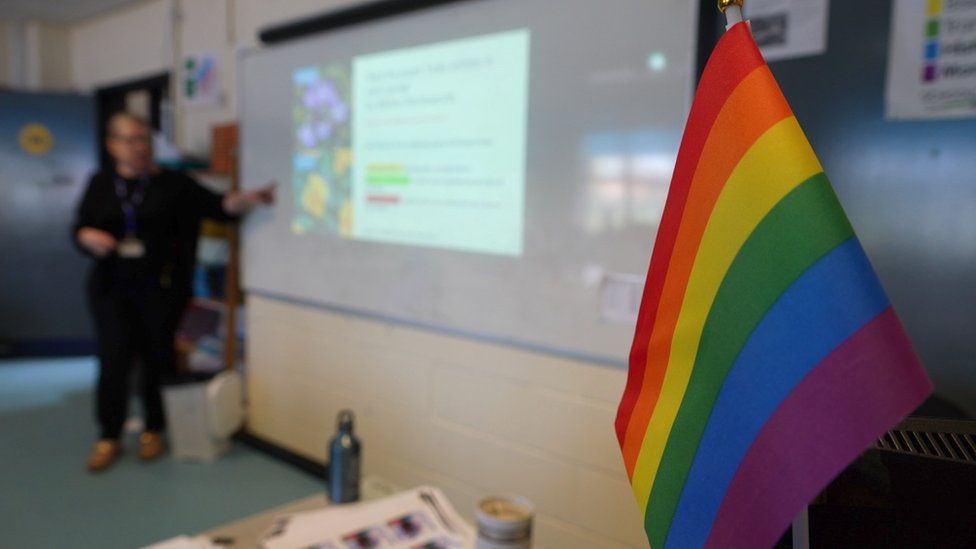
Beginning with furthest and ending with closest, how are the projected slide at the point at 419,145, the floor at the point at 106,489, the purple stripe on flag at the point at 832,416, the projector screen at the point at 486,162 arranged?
the floor at the point at 106,489
the projected slide at the point at 419,145
the projector screen at the point at 486,162
the purple stripe on flag at the point at 832,416

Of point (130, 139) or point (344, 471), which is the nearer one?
point (344, 471)

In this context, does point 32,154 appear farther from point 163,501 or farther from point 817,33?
point 817,33

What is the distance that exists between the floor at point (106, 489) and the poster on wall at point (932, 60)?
2.62 meters

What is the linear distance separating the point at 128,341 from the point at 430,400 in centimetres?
158

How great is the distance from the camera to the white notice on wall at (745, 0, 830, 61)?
1.63m

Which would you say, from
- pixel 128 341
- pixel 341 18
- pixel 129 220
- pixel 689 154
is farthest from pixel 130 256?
pixel 689 154

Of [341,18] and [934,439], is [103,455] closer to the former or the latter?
[341,18]

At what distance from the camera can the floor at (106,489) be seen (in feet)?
7.91

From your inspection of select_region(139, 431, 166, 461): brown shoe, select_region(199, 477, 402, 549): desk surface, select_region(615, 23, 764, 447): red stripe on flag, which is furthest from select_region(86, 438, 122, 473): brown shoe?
→ select_region(615, 23, 764, 447): red stripe on flag

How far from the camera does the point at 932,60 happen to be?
1.49 meters

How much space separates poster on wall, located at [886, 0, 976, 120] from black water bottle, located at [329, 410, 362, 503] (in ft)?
4.88

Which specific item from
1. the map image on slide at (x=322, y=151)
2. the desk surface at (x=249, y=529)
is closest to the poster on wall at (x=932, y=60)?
the desk surface at (x=249, y=529)

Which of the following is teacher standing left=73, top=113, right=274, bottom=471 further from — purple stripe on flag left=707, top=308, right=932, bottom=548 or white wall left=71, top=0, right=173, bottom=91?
purple stripe on flag left=707, top=308, right=932, bottom=548

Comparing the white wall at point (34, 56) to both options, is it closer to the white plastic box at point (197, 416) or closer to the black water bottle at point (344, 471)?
the white plastic box at point (197, 416)
